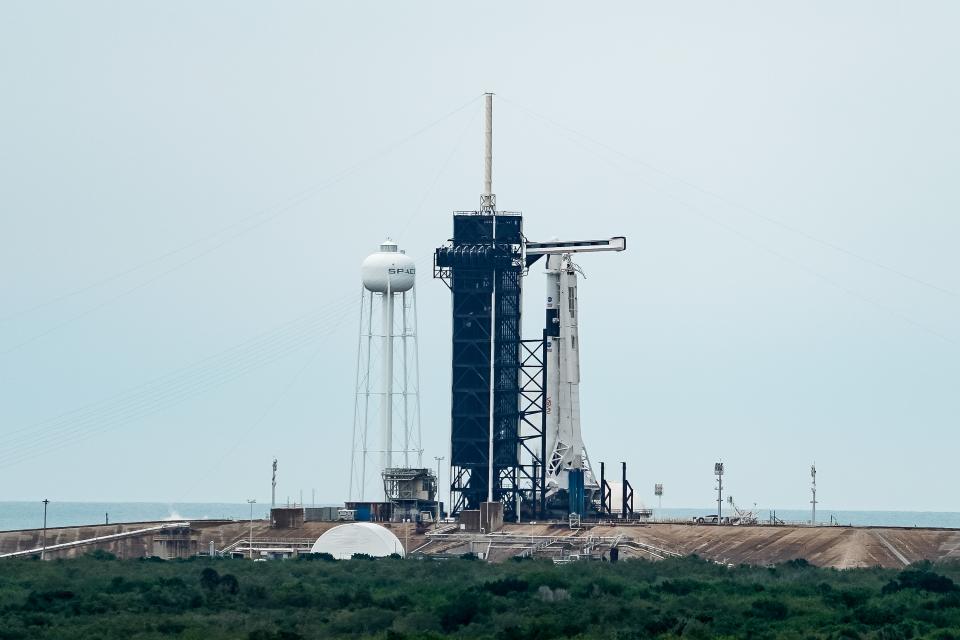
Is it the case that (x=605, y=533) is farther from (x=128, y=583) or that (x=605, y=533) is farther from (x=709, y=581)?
(x=128, y=583)

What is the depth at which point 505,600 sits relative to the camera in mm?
99375

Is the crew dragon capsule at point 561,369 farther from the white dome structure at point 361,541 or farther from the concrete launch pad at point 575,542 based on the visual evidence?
the white dome structure at point 361,541

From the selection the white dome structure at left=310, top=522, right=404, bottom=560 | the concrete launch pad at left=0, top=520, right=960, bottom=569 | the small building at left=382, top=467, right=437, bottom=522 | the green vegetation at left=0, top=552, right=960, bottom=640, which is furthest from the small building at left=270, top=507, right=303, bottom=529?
the green vegetation at left=0, top=552, right=960, bottom=640

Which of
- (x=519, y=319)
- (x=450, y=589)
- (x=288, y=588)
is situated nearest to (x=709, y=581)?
(x=450, y=589)

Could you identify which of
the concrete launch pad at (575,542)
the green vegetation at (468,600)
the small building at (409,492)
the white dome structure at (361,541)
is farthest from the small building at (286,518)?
the green vegetation at (468,600)

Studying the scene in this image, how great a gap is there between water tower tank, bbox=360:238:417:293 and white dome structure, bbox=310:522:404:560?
2024 cm

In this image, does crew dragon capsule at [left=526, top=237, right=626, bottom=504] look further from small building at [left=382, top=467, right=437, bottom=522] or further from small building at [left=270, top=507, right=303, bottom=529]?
small building at [left=270, top=507, right=303, bottom=529]

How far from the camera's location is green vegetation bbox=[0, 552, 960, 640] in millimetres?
86938

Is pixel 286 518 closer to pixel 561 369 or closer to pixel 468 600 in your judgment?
pixel 561 369

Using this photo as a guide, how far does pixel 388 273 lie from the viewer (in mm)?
141625

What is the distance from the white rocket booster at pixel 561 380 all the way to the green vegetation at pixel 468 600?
19283 millimetres

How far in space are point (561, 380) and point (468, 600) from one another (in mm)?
47074

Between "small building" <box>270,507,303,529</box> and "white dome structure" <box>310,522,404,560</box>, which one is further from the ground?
"small building" <box>270,507,303,529</box>

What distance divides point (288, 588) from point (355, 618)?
1514cm
